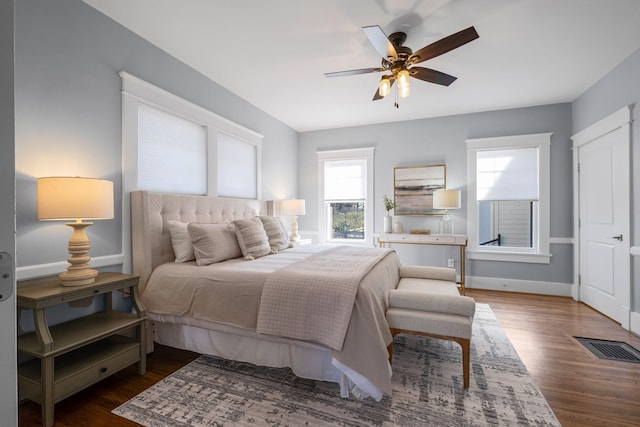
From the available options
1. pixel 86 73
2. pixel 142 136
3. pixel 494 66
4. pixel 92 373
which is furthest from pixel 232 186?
pixel 494 66

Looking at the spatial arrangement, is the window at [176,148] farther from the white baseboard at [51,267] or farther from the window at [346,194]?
the window at [346,194]

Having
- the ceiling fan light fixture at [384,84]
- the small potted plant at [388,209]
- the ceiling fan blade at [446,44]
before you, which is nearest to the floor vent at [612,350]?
the small potted plant at [388,209]

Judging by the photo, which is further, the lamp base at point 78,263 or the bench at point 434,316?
the bench at point 434,316

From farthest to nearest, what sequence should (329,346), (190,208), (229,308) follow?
(190,208)
(229,308)
(329,346)

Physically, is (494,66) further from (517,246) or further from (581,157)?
(517,246)

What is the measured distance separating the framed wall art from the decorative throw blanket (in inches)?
123

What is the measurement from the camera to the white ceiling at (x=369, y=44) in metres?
2.31

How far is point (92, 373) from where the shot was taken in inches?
73.2

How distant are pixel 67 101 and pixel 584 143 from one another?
5.59 m

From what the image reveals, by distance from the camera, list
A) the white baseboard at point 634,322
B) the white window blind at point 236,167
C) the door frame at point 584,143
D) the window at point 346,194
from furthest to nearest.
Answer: the window at point 346,194 → the white window blind at point 236,167 → the door frame at point 584,143 → the white baseboard at point 634,322

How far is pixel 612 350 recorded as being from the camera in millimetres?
2613

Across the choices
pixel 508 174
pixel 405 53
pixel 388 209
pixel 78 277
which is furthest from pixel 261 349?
pixel 508 174

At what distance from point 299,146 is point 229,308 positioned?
412 centimetres

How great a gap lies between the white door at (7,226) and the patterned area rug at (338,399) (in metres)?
1.30
